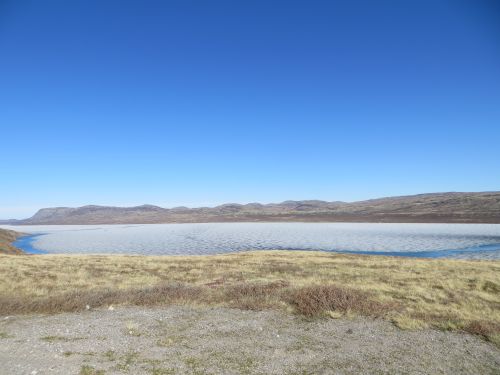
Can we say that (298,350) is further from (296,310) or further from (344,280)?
(344,280)

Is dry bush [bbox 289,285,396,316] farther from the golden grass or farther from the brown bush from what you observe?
the brown bush

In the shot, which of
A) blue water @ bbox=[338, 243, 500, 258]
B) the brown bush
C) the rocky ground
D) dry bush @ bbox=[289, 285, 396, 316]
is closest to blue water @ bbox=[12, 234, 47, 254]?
blue water @ bbox=[338, 243, 500, 258]

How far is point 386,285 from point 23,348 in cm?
1857

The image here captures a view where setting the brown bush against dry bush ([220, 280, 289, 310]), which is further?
dry bush ([220, 280, 289, 310])

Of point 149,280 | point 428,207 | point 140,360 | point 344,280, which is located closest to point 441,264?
point 344,280

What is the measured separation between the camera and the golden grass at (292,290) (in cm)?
1559

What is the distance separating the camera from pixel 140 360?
1019 centimetres

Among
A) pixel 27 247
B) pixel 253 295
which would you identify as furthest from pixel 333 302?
pixel 27 247

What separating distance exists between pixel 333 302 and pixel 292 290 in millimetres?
3088

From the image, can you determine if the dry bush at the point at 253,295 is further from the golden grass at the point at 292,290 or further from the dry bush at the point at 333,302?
the dry bush at the point at 333,302

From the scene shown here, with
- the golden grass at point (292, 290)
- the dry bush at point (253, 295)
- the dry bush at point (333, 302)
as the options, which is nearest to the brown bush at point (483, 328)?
the golden grass at point (292, 290)

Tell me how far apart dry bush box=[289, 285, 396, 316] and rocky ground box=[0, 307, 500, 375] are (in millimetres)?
1122

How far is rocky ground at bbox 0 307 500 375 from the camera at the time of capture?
9.80 meters

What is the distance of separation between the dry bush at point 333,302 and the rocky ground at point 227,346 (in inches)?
44.2
